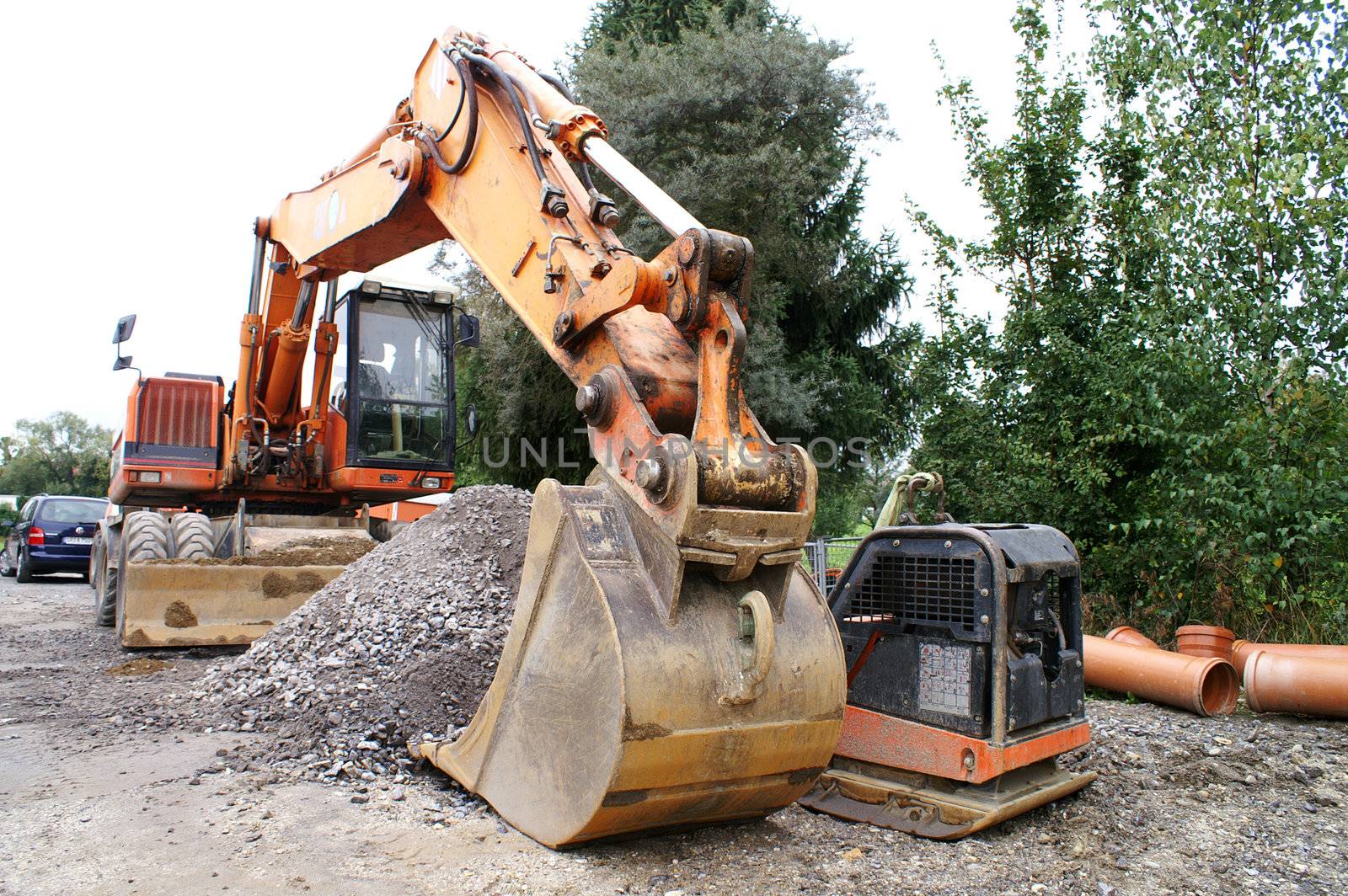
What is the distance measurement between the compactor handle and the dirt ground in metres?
0.60

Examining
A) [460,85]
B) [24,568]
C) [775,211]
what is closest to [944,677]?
[460,85]

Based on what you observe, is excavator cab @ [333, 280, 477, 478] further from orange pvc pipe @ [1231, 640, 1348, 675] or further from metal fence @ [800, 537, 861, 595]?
orange pvc pipe @ [1231, 640, 1348, 675]

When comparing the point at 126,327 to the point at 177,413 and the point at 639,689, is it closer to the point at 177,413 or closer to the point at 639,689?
the point at 177,413

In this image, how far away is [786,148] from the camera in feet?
51.8

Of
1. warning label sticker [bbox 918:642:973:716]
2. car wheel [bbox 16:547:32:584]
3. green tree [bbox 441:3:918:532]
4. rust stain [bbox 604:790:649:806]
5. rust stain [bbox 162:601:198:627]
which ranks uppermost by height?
green tree [bbox 441:3:918:532]

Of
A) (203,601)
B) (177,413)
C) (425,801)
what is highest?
(177,413)

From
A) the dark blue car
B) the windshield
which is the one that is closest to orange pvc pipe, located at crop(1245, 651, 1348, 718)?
the windshield

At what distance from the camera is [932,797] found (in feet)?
13.2

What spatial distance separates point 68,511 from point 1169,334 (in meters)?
16.1

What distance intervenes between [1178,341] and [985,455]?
7.75ft

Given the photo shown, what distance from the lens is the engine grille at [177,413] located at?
30.2 feet

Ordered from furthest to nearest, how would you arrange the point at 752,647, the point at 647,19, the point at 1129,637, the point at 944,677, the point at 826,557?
the point at 647,19 < the point at 826,557 < the point at 1129,637 < the point at 944,677 < the point at 752,647

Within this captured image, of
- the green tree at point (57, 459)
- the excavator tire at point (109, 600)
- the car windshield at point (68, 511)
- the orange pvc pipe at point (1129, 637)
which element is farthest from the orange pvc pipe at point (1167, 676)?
the green tree at point (57, 459)

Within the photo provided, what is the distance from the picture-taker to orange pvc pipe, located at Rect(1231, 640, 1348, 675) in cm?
619
